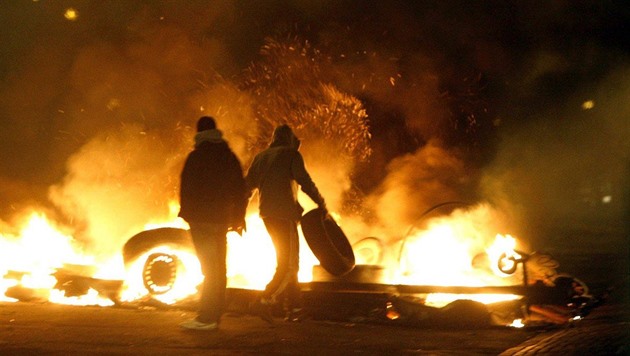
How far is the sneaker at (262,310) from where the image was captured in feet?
24.8

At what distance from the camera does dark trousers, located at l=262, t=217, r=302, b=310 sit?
24.8 ft

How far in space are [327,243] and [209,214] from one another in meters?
1.83

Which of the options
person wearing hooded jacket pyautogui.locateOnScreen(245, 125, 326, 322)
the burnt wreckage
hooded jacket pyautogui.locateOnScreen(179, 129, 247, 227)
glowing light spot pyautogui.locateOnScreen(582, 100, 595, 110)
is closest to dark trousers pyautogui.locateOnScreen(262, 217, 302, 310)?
person wearing hooded jacket pyautogui.locateOnScreen(245, 125, 326, 322)

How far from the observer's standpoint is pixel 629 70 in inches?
664

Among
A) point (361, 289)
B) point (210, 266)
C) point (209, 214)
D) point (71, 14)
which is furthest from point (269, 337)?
point (71, 14)

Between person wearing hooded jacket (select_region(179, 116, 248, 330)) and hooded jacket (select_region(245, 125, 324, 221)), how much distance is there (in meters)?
0.68

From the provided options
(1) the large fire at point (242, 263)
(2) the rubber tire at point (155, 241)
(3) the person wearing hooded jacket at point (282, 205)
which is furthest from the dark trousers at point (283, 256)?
(2) the rubber tire at point (155, 241)

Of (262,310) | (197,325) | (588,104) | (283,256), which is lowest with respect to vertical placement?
(197,325)

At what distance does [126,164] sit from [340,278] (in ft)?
19.8

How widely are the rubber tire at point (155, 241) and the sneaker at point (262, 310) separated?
51.4 inches

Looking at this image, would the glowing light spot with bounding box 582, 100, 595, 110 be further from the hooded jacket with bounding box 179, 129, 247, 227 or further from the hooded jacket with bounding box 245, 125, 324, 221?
the hooded jacket with bounding box 179, 129, 247, 227

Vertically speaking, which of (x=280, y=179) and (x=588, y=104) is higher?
(x=588, y=104)

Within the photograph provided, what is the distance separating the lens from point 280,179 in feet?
25.2

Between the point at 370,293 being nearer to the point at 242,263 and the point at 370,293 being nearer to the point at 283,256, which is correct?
the point at 283,256
